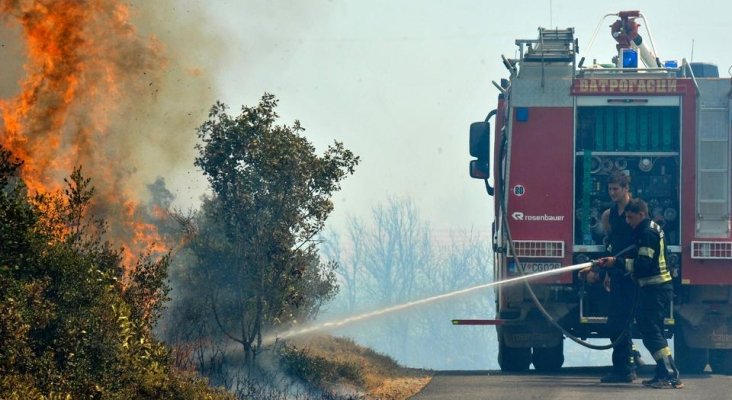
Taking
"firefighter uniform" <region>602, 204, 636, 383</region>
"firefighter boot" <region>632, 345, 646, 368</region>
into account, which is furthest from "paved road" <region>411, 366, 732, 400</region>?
"firefighter boot" <region>632, 345, 646, 368</region>

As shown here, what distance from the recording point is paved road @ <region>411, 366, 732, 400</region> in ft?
40.7

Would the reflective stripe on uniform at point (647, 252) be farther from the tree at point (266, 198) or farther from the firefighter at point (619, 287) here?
the tree at point (266, 198)

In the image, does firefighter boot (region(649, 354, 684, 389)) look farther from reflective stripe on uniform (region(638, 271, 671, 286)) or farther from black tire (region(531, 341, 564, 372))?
black tire (region(531, 341, 564, 372))

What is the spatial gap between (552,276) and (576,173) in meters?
1.27

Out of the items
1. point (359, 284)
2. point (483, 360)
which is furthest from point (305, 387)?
point (483, 360)

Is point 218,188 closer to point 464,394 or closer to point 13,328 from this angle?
point 464,394

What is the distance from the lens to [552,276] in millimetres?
15203

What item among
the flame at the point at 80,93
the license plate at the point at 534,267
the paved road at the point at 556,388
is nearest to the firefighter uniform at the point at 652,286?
the paved road at the point at 556,388

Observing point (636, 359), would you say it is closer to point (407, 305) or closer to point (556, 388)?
point (407, 305)

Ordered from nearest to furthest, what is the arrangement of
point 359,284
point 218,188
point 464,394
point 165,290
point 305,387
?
point 165,290
point 464,394
point 305,387
point 218,188
point 359,284

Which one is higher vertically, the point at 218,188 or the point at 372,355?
the point at 218,188

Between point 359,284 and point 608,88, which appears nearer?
point 608,88

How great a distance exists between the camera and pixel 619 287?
1409 cm

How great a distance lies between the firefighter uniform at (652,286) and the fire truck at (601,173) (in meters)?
1.58
